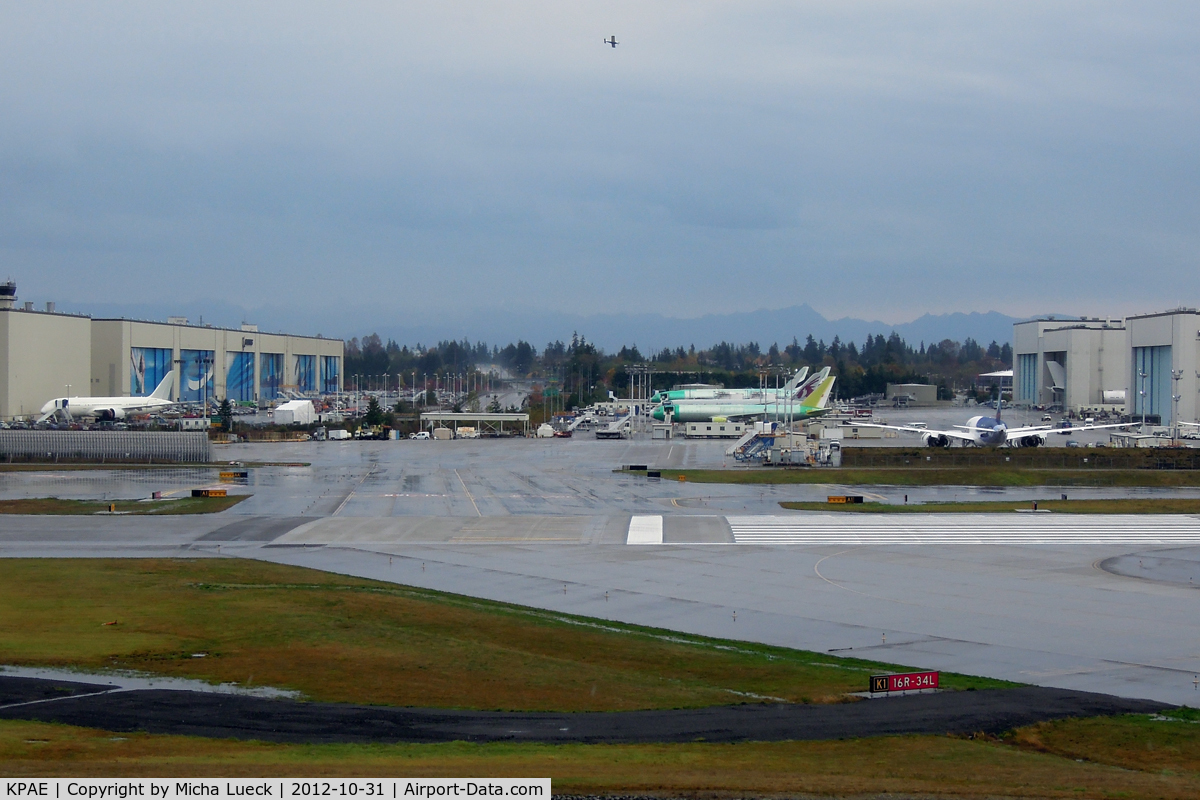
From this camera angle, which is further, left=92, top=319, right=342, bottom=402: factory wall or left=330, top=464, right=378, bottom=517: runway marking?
left=92, top=319, right=342, bottom=402: factory wall

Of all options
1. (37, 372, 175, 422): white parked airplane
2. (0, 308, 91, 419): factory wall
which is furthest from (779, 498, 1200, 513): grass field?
(0, 308, 91, 419): factory wall

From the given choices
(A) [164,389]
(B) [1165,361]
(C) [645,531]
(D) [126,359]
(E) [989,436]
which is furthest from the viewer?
(D) [126,359]

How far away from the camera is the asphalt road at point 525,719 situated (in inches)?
728

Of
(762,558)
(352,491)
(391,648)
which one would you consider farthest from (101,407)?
(391,648)

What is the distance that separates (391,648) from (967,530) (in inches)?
1303

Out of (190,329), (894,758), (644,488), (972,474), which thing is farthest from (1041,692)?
(190,329)

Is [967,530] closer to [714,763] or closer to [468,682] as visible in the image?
[468,682]

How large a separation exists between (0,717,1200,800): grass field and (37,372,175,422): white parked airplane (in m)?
120

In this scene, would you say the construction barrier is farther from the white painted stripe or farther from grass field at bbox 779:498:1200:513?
grass field at bbox 779:498:1200:513

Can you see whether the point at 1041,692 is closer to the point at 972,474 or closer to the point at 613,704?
the point at 613,704

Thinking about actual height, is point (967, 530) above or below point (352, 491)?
below

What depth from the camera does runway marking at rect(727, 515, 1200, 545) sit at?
149ft

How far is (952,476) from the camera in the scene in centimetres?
7294

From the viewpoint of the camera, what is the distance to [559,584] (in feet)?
117
